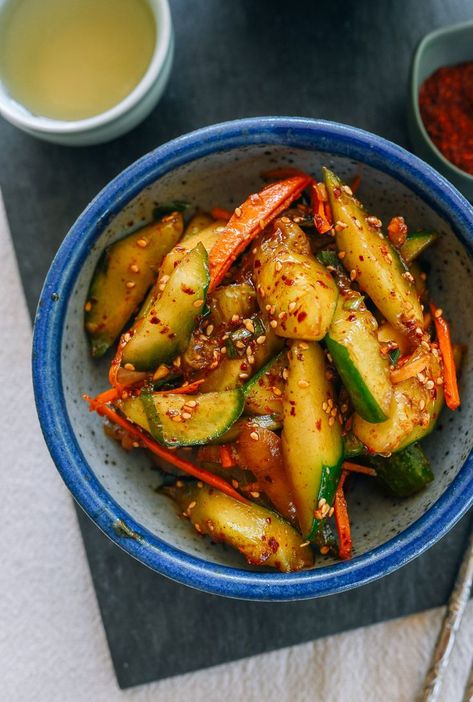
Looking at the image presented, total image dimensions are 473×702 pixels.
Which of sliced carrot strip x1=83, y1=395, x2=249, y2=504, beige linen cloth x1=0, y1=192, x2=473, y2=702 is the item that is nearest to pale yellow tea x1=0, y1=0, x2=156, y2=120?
beige linen cloth x1=0, y1=192, x2=473, y2=702

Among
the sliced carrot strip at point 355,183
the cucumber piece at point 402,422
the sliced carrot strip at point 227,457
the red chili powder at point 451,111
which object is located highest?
the red chili powder at point 451,111

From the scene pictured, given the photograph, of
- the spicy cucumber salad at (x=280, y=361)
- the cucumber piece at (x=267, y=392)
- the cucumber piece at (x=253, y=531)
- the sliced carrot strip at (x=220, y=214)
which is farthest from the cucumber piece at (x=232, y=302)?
the cucumber piece at (x=253, y=531)

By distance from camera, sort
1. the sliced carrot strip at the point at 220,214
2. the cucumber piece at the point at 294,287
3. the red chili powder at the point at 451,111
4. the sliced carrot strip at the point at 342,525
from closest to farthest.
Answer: the cucumber piece at the point at 294,287
the sliced carrot strip at the point at 342,525
the sliced carrot strip at the point at 220,214
the red chili powder at the point at 451,111

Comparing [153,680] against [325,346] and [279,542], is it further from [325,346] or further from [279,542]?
[325,346]

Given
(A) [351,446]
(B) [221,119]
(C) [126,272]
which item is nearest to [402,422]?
(A) [351,446]

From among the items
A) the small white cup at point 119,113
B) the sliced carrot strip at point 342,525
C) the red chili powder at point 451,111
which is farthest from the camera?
the red chili powder at point 451,111

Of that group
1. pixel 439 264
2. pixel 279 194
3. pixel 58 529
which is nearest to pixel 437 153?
pixel 439 264

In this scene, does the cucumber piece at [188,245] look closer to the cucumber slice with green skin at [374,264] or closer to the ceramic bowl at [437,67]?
the cucumber slice with green skin at [374,264]
